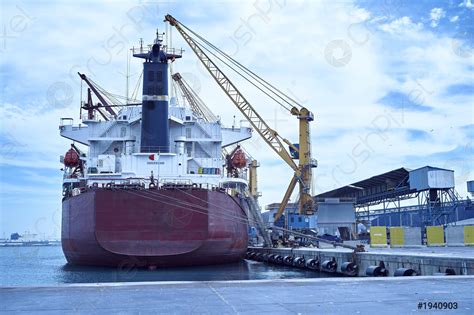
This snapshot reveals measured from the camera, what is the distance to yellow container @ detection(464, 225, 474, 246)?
36.1 m

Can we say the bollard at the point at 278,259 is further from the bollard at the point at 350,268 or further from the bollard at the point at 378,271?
the bollard at the point at 378,271

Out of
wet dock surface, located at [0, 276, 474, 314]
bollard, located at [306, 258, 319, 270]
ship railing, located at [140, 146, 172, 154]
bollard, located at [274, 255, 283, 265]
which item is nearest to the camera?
wet dock surface, located at [0, 276, 474, 314]

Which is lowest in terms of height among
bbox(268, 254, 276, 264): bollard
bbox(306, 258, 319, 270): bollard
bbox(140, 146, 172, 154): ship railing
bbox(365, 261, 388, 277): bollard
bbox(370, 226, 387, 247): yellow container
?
bbox(268, 254, 276, 264): bollard

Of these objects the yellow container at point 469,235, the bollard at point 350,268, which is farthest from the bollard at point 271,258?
the bollard at point 350,268

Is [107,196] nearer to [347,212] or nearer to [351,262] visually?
[351,262]

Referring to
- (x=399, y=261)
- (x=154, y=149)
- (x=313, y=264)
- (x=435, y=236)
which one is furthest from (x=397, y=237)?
(x=154, y=149)

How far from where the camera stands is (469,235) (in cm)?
3638

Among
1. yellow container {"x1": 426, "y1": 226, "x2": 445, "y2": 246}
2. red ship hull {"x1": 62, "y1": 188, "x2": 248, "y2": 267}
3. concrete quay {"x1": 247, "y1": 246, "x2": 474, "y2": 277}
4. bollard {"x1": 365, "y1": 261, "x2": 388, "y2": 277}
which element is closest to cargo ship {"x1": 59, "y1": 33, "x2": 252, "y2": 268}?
red ship hull {"x1": 62, "y1": 188, "x2": 248, "y2": 267}

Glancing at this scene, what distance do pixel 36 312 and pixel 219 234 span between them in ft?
69.9

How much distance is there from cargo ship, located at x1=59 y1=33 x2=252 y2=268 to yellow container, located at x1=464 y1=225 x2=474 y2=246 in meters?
15.5

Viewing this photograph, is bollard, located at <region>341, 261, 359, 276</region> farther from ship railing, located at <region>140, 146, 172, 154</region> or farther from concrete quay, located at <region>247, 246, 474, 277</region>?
ship railing, located at <region>140, 146, 172, 154</region>

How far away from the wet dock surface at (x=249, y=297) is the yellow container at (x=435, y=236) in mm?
27557

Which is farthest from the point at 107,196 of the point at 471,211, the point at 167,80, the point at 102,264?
the point at 471,211

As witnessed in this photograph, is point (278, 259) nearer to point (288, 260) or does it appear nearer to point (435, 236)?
point (288, 260)
